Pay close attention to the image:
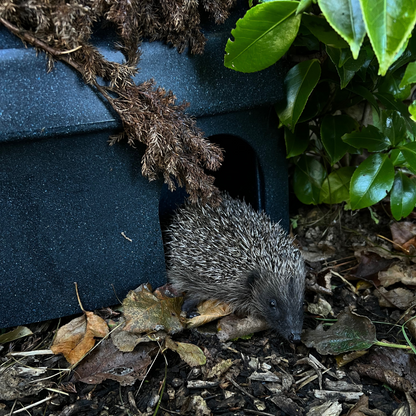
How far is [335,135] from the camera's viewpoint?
9.39 feet

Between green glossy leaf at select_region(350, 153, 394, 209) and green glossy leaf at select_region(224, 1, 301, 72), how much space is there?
0.95m

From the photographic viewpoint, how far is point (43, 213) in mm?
2365

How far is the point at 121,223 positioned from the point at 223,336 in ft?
2.92

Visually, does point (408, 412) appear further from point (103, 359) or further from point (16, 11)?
A: point (16, 11)

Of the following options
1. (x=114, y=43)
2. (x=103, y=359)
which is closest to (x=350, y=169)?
(x=114, y=43)

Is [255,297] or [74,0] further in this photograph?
[255,297]

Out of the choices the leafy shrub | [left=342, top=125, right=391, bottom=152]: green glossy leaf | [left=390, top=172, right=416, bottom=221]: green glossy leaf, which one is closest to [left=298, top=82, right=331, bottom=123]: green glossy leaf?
the leafy shrub

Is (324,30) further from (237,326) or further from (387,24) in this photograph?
(237,326)

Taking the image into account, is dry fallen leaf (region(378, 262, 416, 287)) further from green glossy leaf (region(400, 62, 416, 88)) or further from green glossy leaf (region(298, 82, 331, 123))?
green glossy leaf (region(400, 62, 416, 88))

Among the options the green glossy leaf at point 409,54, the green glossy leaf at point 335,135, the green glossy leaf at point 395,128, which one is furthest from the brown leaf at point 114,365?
the green glossy leaf at point 409,54

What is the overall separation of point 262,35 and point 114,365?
1.84 m

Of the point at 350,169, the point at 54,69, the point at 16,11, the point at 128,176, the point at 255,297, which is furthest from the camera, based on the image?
the point at 350,169

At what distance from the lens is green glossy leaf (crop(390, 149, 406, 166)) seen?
2695 mm

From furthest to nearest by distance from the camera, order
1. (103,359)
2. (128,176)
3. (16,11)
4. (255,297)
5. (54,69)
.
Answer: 1. (255,297)
2. (128,176)
3. (103,359)
4. (54,69)
5. (16,11)
